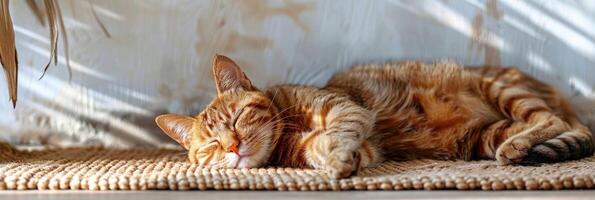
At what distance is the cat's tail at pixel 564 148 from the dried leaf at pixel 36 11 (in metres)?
1.53

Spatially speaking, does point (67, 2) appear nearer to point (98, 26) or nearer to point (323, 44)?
point (98, 26)

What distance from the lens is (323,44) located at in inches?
98.3

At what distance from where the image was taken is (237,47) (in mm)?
2506

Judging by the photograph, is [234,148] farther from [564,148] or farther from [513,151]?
[564,148]

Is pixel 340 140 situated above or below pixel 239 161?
above

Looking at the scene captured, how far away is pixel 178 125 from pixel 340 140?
1.69 ft

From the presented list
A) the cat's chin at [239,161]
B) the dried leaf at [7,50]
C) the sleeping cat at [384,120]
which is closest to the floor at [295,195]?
the sleeping cat at [384,120]

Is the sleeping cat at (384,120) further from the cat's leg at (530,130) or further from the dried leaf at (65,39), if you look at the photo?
the dried leaf at (65,39)

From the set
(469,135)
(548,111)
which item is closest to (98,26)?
(469,135)

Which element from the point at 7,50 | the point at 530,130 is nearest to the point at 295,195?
the point at 530,130

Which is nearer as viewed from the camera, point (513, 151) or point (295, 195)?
point (295, 195)

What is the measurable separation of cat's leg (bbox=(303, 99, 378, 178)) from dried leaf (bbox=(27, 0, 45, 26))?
996 mm

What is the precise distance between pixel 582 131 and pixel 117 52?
1414 millimetres

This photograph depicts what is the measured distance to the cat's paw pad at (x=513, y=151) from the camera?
194 cm
